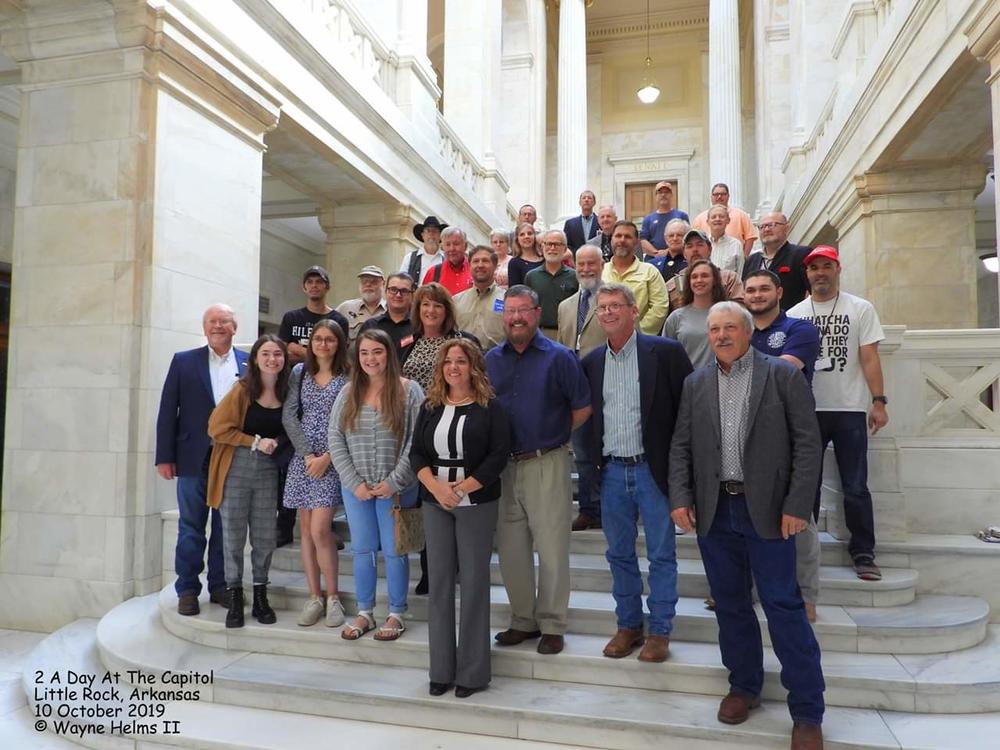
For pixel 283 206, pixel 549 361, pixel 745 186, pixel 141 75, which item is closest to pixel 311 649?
pixel 549 361

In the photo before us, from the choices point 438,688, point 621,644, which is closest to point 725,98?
point 621,644

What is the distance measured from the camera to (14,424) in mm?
5270

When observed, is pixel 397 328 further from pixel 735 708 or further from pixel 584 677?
pixel 735 708

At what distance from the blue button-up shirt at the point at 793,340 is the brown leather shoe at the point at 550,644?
1920 millimetres

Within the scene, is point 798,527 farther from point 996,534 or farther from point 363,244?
point 363,244

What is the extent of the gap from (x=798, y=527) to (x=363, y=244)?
811cm

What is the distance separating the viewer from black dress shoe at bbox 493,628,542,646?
3.79 m

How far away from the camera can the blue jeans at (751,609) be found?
2951mm

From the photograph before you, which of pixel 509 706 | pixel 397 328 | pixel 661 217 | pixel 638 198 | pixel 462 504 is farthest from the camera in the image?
pixel 638 198

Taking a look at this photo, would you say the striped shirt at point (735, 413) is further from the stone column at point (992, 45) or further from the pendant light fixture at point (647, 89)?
the pendant light fixture at point (647, 89)

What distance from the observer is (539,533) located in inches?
145

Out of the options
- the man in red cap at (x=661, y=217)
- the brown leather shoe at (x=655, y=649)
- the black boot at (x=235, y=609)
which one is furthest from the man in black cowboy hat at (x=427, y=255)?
the brown leather shoe at (x=655, y=649)

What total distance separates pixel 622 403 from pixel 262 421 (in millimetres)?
2185

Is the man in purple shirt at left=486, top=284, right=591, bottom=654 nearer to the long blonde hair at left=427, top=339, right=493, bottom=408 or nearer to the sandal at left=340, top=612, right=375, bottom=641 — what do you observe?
the long blonde hair at left=427, top=339, right=493, bottom=408
